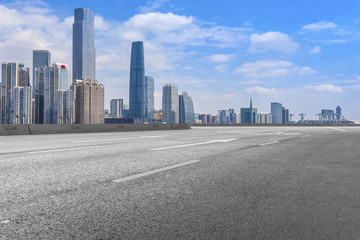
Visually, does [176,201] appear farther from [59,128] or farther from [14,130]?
[59,128]

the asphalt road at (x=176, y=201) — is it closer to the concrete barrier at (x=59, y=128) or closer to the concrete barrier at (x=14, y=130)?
the concrete barrier at (x=14, y=130)

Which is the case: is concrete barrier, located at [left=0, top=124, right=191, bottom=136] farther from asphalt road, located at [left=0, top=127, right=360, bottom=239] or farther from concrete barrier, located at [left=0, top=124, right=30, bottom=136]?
asphalt road, located at [left=0, top=127, right=360, bottom=239]

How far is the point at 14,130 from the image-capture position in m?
17.9

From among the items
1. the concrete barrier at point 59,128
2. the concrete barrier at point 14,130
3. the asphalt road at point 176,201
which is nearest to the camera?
the asphalt road at point 176,201

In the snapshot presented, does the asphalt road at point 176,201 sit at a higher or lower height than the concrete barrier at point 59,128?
lower

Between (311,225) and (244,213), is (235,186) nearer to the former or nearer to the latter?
(244,213)

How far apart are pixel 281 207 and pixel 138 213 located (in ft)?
5.07

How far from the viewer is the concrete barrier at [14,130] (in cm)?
1758

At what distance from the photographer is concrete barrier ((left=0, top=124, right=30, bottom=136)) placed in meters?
17.6

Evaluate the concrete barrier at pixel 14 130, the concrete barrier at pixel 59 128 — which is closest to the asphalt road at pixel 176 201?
the concrete barrier at pixel 14 130

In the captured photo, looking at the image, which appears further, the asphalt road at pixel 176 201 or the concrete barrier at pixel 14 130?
the concrete barrier at pixel 14 130

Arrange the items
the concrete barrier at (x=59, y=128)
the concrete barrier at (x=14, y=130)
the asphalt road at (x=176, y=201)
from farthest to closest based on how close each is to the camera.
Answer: the concrete barrier at (x=59, y=128) < the concrete barrier at (x=14, y=130) < the asphalt road at (x=176, y=201)

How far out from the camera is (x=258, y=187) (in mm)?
4102

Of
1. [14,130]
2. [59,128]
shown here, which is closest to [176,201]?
[14,130]
